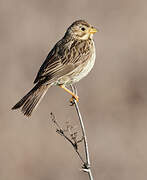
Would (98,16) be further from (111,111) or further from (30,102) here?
(30,102)

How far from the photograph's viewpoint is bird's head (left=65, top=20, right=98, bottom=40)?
8570 millimetres

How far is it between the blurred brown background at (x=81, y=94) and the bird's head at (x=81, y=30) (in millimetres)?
3634

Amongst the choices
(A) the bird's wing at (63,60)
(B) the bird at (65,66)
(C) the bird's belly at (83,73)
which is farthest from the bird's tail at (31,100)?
(C) the bird's belly at (83,73)

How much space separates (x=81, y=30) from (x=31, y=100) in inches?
54.1

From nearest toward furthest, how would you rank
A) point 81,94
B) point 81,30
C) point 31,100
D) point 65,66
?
point 31,100, point 65,66, point 81,30, point 81,94

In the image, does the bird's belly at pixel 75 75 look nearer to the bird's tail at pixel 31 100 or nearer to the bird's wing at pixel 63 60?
the bird's wing at pixel 63 60

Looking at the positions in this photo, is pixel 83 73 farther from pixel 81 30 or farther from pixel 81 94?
pixel 81 94

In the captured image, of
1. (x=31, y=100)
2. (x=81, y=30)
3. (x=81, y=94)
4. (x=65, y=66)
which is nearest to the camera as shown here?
(x=31, y=100)

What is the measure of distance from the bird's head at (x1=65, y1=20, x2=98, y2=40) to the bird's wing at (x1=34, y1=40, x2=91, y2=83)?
0.13 m

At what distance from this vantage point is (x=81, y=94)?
1307 cm

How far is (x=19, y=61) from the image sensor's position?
13.8 meters

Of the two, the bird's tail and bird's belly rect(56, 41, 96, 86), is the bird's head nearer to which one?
bird's belly rect(56, 41, 96, 86)

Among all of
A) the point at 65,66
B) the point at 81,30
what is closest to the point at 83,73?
the point at 65,66

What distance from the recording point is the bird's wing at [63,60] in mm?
7867
